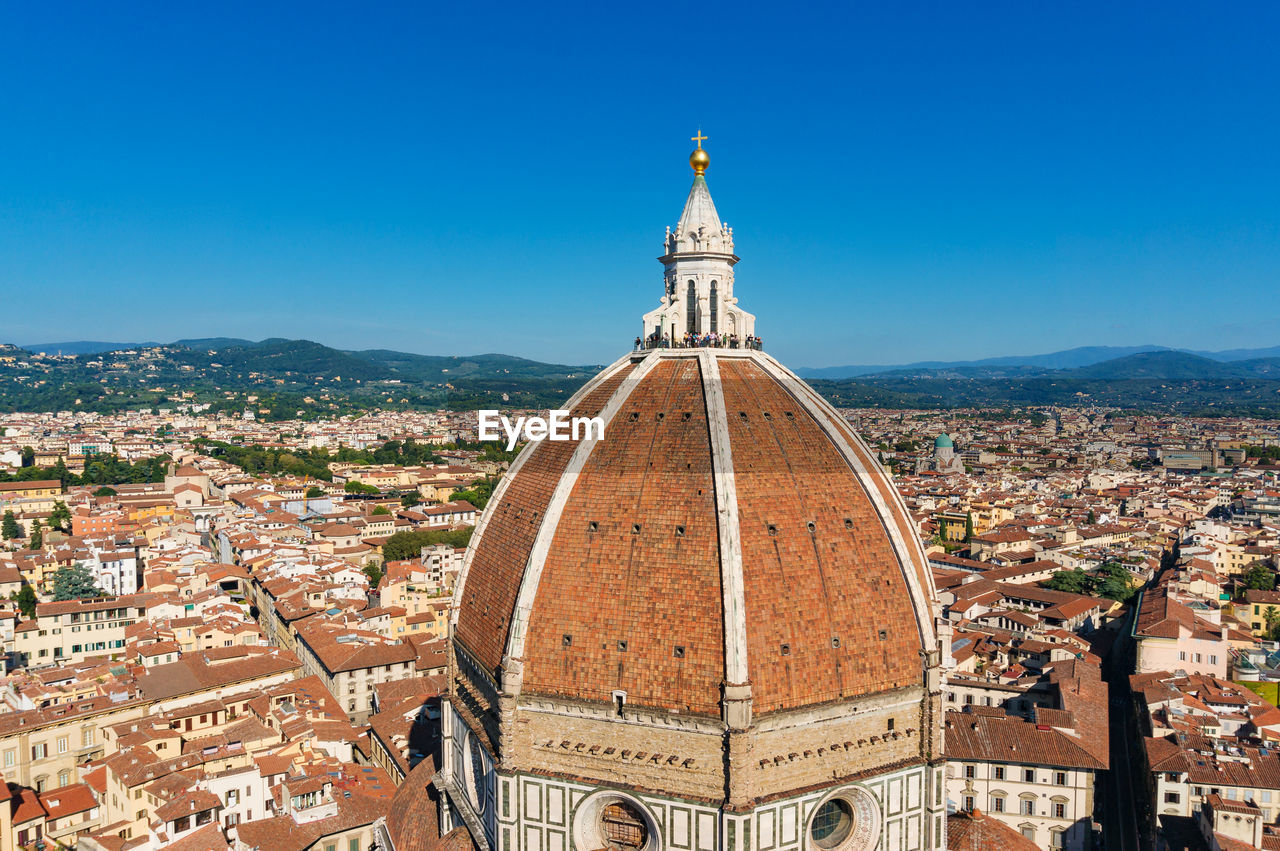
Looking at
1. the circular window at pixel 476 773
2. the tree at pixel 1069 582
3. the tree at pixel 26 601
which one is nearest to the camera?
the circular window at pixel 476 773

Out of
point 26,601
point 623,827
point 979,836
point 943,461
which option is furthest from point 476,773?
point 943,461

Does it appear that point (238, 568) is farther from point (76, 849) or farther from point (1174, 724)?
point (1174, 724)

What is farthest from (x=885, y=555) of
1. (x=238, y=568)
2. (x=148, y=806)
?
(x=238, y=568)

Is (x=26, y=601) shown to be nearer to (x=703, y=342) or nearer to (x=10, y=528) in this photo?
(x=10, y=528)

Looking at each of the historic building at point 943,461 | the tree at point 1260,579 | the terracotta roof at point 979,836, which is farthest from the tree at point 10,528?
the historic building at point 943,461

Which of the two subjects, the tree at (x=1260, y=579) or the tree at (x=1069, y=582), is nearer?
the tree at (x=1260, y=579)

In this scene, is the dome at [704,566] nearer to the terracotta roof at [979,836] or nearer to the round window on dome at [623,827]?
the round window on dome at [623,827]

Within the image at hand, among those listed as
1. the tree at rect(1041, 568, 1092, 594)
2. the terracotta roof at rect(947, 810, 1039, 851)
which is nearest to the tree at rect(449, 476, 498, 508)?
the tree at rect(1041, 568, 1092, 594)
